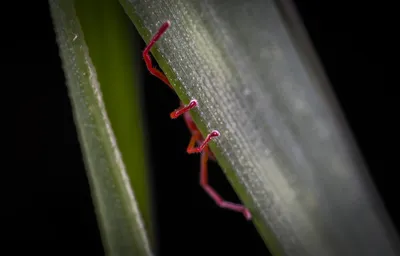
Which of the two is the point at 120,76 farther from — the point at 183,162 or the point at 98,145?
the point at 183,162

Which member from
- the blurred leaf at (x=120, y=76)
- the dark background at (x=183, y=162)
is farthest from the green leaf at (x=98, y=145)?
the dark background at (x=183, y=162)

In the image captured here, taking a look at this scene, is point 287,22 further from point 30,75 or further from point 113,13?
point 30,75

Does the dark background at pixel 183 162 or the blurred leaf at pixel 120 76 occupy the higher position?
the blurred leaf at pixel 120 76

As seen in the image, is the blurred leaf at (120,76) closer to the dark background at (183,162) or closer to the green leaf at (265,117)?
the green leaf at (265,117)

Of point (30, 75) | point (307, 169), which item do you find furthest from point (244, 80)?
point (30, 75)

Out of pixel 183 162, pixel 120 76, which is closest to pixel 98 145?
pixel 120 76

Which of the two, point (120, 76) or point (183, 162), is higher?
point (120, 76)
